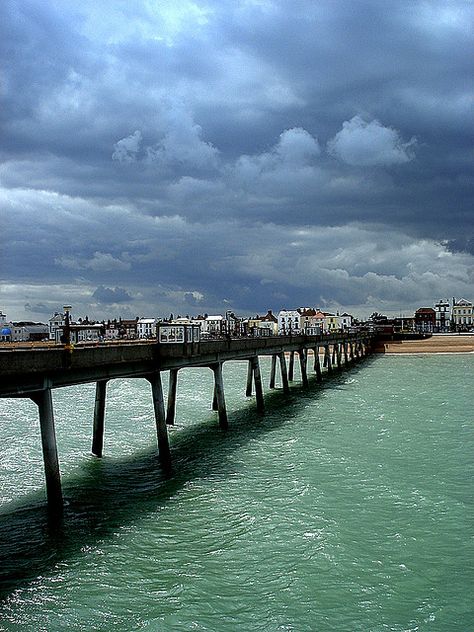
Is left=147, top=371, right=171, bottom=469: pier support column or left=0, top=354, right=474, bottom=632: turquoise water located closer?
left=0, top=354, right=474, bottom=632: turquoise water

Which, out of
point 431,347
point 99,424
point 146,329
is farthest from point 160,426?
point 431,347

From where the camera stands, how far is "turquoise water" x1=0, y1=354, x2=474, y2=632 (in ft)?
35.9

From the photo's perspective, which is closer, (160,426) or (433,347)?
(160,426)

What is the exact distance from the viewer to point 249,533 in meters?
14.6

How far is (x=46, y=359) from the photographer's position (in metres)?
16.3

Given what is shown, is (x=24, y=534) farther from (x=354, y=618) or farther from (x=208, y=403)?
(x=208, y=403)

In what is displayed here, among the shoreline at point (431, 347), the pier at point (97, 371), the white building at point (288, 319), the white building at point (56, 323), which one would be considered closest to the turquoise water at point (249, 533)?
the pier at point (97, 371)

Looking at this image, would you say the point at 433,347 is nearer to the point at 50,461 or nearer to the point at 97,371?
the point at 97,371

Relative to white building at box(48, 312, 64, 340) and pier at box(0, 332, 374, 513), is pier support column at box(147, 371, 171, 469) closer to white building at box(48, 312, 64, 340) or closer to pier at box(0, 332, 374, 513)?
pier at box(0, 332, 374, 513)

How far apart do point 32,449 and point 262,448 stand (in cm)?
930

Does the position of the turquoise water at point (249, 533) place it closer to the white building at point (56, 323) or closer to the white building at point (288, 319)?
the white building at point (56, 323)

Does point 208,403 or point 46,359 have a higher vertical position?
point 46,359

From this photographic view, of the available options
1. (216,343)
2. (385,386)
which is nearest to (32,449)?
(216,343)

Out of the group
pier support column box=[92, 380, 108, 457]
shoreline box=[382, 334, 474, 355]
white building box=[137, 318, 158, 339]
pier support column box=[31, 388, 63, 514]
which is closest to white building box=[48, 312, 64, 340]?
white building box=[137, 318, 158, 339]
